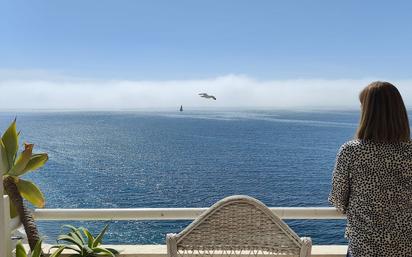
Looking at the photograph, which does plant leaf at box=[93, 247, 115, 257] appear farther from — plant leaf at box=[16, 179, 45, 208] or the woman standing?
the woman standing

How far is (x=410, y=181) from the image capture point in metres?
1.77

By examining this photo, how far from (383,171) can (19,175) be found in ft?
6.60

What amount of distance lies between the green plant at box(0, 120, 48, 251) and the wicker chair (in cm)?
115

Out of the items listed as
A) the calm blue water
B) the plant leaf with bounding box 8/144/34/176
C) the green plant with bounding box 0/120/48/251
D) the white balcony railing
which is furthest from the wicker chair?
the calm blue water

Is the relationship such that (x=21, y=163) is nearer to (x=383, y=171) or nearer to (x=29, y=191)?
(x=29, y=191)

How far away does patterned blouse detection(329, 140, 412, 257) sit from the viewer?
177cm

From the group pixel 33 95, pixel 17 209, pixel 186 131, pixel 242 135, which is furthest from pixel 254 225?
pixel 33 95

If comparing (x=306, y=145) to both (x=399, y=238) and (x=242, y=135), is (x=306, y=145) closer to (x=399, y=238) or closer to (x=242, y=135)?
(x=242, y=135)

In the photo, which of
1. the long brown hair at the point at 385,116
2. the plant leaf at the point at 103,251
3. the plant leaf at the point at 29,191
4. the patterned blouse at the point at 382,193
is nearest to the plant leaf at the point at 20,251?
the plant leaf at the point at 103,251

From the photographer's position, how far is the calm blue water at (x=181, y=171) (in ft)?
68.0

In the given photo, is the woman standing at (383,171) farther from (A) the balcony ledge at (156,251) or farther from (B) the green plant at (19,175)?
(B) the green plant at (19,175)

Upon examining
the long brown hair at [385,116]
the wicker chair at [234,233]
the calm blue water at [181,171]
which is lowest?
the calm blue water at [181,171]

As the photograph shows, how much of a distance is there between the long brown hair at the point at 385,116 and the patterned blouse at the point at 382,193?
3 centimetres

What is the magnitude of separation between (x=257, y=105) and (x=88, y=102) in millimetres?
39352
